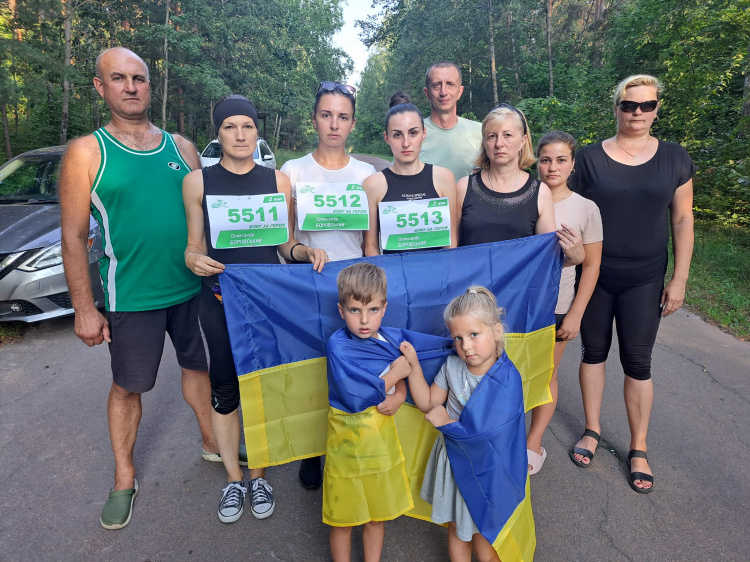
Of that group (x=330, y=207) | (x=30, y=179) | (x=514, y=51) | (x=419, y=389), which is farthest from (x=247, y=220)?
(x=514, y=51)

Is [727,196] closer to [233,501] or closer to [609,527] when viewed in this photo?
[609,527]

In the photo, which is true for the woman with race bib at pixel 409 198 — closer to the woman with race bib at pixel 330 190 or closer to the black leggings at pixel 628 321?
the woman with race bib at pixel 330 190

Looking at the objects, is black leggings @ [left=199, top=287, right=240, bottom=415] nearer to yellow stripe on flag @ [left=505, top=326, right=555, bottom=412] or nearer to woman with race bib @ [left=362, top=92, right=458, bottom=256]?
woman with race bib @ [left=362, top=92, right=458, bottom=256]

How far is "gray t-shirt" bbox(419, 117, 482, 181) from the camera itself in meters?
3.89

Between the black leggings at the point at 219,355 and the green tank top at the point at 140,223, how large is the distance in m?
0.30

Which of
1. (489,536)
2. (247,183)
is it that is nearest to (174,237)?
(247,183)

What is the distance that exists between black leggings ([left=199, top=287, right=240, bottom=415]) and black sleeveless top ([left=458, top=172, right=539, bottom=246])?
149cm

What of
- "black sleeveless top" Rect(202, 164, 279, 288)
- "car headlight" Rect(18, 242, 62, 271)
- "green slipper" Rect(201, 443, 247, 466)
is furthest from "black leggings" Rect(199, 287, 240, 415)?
"car headlight" Rect(18, 242, 62, 271)

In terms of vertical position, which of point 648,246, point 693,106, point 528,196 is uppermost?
point 693,106

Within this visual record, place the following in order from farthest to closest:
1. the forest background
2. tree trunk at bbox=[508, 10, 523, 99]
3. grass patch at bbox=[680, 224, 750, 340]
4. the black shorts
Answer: tree trunk at bbox=[508, 10, 523, 99], the forest background, grass patch at bbox=[680, 224, 750, 340], the black shorts

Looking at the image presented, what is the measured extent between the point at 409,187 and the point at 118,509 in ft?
8.01

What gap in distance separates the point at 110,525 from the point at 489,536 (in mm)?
2010

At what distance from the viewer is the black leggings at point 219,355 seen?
103 inches

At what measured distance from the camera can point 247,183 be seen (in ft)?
8.69
